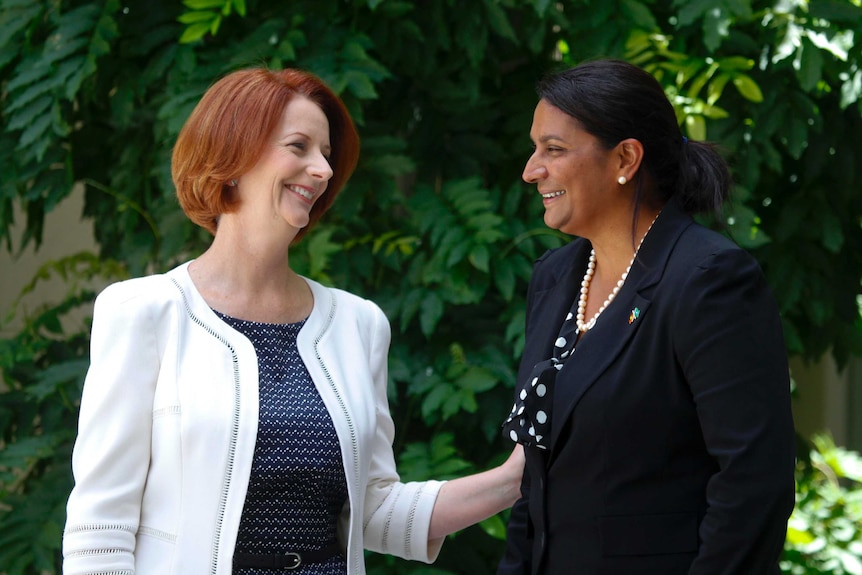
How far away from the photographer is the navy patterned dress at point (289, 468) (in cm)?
222

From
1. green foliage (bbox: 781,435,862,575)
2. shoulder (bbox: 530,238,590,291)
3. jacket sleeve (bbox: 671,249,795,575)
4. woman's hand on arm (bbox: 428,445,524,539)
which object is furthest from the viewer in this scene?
green foliage (bbox: 781,435,862,575)

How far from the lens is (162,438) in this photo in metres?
2.17

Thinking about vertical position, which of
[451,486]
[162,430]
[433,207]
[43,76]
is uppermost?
[43,76]

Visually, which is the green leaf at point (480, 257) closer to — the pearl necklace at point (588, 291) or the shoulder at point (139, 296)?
the pearl necklace at point (588, 291)

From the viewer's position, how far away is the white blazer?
7.00 feet

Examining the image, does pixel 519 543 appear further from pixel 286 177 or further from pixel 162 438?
pixel 286 177

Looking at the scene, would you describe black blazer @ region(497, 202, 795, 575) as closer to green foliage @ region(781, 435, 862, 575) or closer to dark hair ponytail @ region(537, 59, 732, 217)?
dark hair ponytail @ region(537, 59, 732, 217)

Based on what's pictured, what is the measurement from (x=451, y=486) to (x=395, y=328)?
3.26 feet

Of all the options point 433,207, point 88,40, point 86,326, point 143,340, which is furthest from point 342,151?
point 86,326

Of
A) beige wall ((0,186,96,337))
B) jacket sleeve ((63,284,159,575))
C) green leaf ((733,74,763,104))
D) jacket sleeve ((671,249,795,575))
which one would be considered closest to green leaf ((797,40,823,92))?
green leaf ((733,74,763,104))

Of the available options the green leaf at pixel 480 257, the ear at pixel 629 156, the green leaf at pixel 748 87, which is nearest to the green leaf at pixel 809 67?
the green leaf at pixel 748 87

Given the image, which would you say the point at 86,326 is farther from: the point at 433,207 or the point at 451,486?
the point at 451,486

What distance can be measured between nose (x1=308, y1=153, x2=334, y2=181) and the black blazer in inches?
25.3

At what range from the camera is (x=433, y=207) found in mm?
3445
